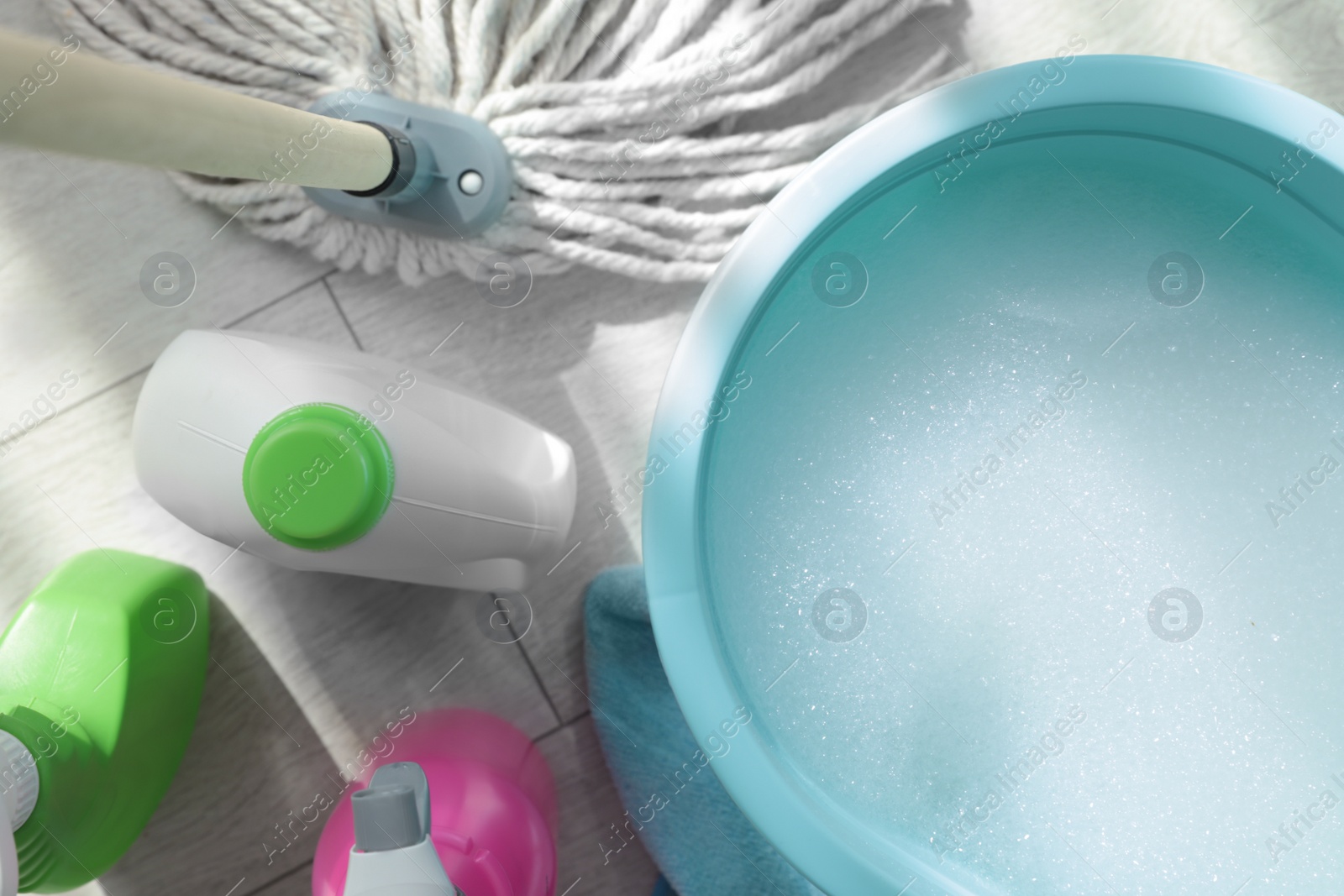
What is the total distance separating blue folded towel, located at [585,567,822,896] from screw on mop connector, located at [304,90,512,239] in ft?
0.99

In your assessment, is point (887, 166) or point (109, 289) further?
point (109, 289)

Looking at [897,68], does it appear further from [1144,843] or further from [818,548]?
[1144,843]

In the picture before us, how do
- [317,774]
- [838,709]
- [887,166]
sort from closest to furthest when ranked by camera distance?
1. [887,166]
2. [838,709]
3. [317,774]

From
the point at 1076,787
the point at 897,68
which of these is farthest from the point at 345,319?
the point at 1076,787

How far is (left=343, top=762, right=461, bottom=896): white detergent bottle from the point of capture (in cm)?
48

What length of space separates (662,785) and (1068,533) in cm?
38

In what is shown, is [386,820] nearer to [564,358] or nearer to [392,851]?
[392,851]

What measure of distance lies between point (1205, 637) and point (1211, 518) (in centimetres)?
9

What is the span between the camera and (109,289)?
767 millimetres

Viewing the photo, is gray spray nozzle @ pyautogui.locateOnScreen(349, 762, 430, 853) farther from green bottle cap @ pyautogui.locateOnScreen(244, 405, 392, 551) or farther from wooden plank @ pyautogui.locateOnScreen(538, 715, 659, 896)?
wooden plank @ pyautogui.locateOnScreen(538, 715, 659, 896)

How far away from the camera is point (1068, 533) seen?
2.33ft

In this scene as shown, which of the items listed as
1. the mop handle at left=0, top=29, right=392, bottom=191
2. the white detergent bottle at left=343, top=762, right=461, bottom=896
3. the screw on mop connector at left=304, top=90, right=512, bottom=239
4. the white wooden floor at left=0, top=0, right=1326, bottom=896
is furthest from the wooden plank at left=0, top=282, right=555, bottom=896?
the mop handle at left=0, top=29, right=392, bottom=191

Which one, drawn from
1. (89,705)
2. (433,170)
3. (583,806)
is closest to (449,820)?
(583,806)

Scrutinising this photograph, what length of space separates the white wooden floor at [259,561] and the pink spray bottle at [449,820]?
0.03 meters
